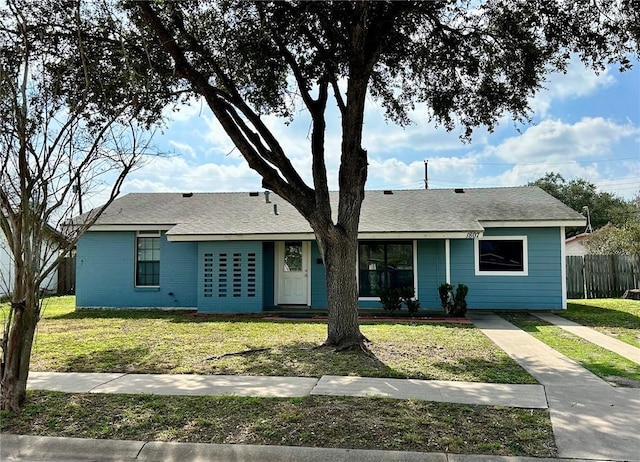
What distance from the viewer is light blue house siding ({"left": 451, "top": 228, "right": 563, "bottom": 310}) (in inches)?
563

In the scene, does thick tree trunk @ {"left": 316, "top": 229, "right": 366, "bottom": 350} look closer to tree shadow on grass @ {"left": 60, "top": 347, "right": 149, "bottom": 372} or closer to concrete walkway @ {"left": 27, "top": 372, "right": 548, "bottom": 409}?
concrete walkway @ {"left": 27, "top": 372, "right": 548, "bottom": 409}

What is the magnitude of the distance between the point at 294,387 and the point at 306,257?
31.1ft

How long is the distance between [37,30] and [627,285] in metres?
20.1

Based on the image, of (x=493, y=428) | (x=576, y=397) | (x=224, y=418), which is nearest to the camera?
(x=493, y=428)

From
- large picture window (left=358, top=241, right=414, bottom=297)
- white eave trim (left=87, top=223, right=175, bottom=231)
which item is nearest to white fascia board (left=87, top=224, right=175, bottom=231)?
white eave trim (left=87, top=223, right=175, bottom=231)

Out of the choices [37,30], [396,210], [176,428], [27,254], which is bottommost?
[176,428]

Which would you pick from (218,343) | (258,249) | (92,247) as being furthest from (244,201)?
(218,343)

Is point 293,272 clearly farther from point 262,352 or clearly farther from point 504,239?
point 262,352

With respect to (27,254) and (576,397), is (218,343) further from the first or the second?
(576,397)

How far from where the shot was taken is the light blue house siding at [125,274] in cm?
1551

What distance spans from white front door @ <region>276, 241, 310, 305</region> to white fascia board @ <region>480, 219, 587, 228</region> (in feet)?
18.2

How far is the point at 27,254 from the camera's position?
500 cm

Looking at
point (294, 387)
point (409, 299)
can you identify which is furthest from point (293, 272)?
point (294, 387)

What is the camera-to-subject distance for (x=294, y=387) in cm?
584
